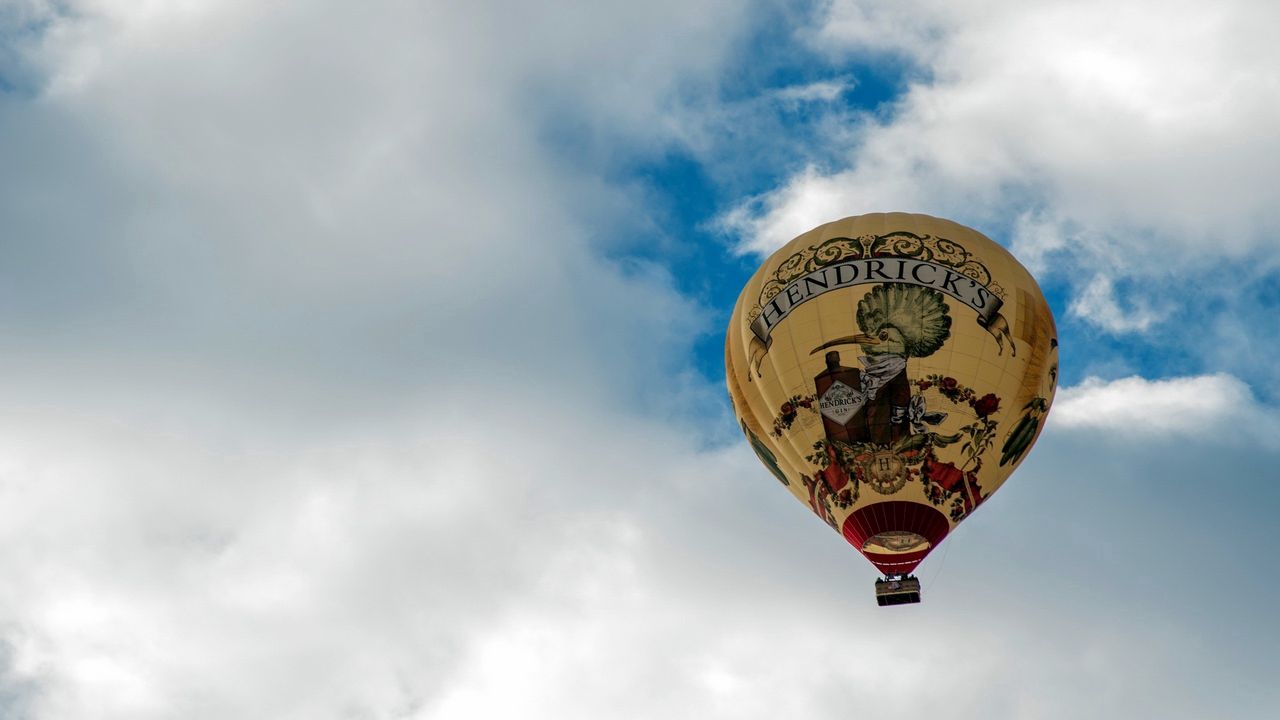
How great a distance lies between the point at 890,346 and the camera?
60.6 m

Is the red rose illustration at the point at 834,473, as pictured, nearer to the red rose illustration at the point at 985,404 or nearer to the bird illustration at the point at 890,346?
the bird illustration at the point at 890,346

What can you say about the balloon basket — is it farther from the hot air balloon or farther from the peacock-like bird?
the peacock-like bird

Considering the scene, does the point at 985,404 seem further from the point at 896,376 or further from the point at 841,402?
the point at 841,402

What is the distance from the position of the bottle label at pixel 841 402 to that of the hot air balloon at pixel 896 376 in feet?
0.12

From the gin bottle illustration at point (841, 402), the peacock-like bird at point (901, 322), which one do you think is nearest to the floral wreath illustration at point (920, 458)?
the gin bottle illustration at point (841, 402)

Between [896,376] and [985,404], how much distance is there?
2625mm

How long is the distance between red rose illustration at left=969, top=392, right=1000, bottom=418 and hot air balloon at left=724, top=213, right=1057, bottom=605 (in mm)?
27

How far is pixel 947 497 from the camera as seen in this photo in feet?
200

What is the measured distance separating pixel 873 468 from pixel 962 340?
4.16 metres

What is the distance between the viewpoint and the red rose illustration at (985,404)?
200ft

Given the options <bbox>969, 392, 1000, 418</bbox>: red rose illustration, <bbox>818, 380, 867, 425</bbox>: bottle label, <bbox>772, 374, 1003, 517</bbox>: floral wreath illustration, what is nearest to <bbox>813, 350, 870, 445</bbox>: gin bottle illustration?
<bbox>818, 380, 867, 425</bbox>: bottle label

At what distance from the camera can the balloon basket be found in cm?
6197

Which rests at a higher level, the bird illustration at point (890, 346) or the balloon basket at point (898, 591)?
the bird illustration at point (890, 346)

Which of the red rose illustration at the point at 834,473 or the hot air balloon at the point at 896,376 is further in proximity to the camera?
the red rose illustration at the point at 834,473
